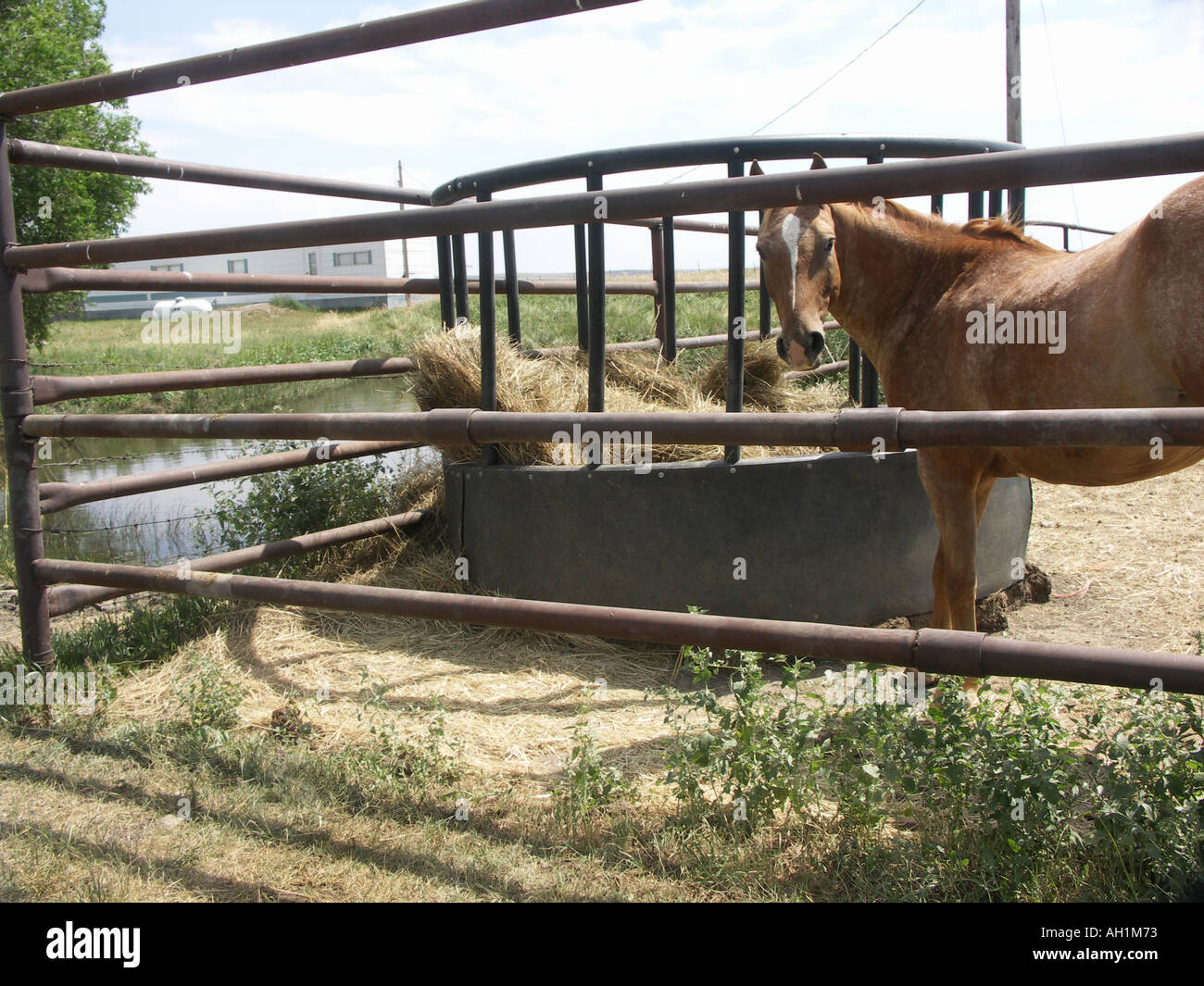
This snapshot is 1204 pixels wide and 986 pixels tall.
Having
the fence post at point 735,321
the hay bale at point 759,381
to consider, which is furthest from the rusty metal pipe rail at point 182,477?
the fence post at point 735,321

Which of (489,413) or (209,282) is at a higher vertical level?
(209,282)

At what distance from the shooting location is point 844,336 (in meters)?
9.32

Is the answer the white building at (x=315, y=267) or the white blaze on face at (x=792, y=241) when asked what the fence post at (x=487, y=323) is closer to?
the white blaze on face at (x=792, y=241)

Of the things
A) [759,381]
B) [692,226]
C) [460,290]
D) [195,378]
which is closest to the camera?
[195,378]

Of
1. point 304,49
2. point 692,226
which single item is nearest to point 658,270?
point 692,226

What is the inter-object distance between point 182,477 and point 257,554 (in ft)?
1.43

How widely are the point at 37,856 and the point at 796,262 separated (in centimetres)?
294

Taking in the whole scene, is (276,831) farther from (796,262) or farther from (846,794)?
(796,262)

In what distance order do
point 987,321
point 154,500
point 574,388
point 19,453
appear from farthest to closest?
point 154,500 → point 574,388 → point 987,321 → point 19,453

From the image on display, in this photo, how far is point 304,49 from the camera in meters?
2.45

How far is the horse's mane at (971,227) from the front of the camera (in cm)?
337

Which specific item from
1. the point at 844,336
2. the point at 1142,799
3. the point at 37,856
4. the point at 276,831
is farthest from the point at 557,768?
the point at 844,336

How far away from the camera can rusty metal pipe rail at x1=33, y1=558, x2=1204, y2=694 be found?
4.88 feet

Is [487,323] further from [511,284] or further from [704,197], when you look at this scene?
[704,197]
